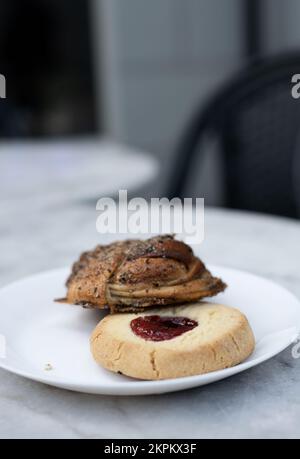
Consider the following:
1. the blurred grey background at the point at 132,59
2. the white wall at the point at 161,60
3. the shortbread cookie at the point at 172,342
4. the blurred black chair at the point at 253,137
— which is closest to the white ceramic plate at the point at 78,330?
the shortbread cookie at the point at 172,342

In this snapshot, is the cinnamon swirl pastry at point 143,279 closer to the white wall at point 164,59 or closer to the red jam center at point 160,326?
the red jam center at point 160,326

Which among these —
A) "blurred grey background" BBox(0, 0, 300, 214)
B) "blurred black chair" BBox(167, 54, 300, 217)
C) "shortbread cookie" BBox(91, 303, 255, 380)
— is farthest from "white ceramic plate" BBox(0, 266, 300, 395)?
"blurred grey background" BBox(0, 0, 300, 214)

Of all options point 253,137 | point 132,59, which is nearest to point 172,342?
point 253,137

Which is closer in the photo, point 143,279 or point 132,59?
point 143,279

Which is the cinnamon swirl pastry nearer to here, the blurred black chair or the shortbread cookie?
the shortbread cookie

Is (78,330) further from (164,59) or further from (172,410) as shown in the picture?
(164,59)
